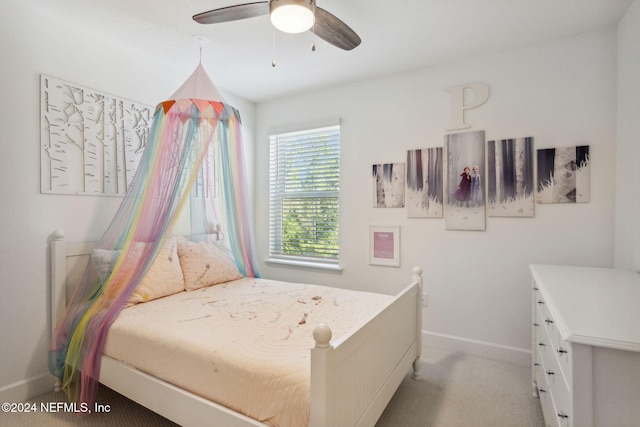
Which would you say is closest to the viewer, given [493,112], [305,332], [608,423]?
[608,423]

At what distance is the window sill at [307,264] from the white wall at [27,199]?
1.91m

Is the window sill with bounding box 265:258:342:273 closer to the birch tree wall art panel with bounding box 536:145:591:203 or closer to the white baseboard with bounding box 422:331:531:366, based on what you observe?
the white baseboard with bounding box 422:331:531:366

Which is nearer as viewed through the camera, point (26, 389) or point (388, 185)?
point (26, 389)

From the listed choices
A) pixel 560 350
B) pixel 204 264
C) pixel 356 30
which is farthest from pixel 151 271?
pixel 560 350

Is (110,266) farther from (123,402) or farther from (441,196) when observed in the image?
(441,196)

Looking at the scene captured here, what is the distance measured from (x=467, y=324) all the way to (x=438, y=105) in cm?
196

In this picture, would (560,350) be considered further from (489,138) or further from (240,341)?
(489,138)

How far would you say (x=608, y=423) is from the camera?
3.25 ft

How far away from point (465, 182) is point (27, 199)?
10.8 ft

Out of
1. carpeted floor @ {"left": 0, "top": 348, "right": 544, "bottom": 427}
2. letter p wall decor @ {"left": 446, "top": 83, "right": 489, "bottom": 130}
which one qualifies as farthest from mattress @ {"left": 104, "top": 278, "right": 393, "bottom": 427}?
letter p wall decor @ {"left": 446, "top": 83, "right": 489, "bottom": 130}

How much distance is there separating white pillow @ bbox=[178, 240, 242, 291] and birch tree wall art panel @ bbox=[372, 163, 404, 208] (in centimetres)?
153

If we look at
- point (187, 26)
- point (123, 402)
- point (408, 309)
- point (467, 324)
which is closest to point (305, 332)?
point (408, 309)

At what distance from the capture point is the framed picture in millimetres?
3184

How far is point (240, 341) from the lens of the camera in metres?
1.67
